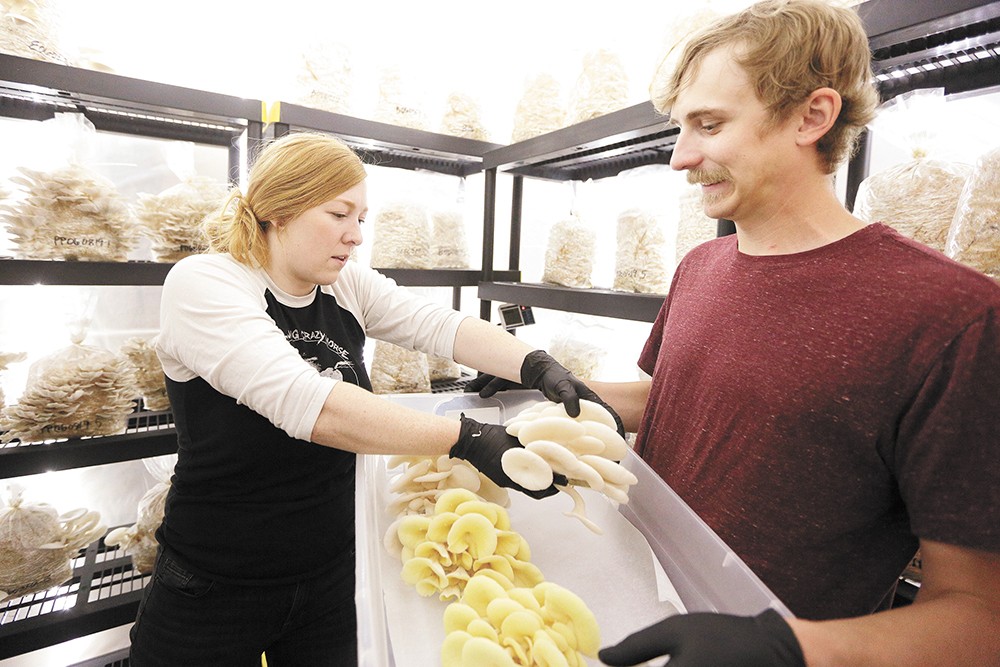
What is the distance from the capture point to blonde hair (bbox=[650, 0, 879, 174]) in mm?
796

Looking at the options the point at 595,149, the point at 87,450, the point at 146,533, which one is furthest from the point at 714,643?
the point at 146,533

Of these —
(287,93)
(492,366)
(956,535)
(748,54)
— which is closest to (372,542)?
(492,366)

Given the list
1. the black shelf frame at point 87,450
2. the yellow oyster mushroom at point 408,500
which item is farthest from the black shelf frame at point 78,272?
the yellow oyster mushroom at point 408,500

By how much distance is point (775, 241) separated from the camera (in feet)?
2.87

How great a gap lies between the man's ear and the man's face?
0.08 feet

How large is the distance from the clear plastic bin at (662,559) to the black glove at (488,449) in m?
0.10

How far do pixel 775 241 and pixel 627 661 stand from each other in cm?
72

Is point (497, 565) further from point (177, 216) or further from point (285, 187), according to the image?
point (177, 216)

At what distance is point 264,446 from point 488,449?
57 centimetres

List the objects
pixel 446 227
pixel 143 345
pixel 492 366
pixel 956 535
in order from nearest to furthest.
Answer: pixel 956 535
pixel 492 366
pixel 143 345
pixel 446 227

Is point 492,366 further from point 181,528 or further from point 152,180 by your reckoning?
point 152,180

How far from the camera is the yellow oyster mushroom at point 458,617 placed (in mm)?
558

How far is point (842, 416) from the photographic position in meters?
0.71

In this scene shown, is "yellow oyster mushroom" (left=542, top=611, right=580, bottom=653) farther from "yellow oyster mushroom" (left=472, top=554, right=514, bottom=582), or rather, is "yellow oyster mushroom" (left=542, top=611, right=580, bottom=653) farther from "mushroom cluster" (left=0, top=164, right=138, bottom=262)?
"mushroom cluster" (left=0, top=164, right=138, bottom=262)
